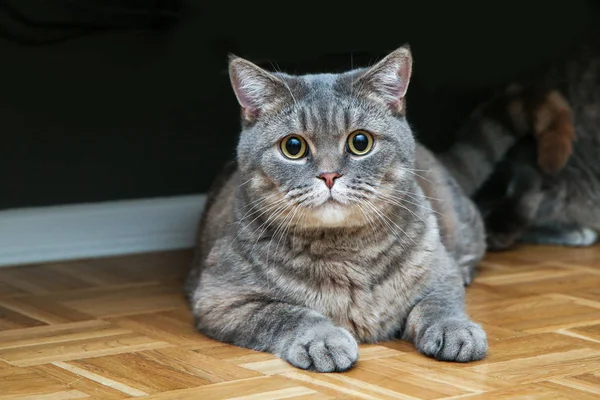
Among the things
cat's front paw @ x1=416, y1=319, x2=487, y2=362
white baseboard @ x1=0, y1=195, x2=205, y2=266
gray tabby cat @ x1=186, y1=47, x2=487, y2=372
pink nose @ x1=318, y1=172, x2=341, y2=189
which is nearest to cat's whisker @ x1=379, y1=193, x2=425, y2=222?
gray tabby cat @ x1=186, y1=47, x2=487, y2=372

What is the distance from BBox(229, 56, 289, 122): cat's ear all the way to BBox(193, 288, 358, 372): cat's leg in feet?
1.27

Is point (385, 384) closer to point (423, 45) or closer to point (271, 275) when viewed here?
point (271, 275)

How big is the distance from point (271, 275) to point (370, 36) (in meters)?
1.32

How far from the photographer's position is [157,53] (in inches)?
116

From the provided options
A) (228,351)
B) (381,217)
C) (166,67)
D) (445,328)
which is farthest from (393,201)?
(166,67)

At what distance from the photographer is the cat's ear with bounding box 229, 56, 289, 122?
1972 millimetres

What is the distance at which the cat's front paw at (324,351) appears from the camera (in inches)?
69.5

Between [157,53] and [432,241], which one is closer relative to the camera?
[432,241]

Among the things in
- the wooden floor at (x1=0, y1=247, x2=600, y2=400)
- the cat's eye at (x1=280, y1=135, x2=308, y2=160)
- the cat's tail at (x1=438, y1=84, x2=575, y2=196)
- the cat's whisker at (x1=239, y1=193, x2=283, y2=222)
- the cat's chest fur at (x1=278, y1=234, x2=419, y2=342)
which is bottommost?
the wooden floor at (x1=0, y1=247, x2=600, y2=400)

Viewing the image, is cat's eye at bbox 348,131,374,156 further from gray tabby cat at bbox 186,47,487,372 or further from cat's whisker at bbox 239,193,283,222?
cat's whisker at bbox 239,193,283,222

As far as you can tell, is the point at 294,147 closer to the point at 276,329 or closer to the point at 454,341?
the point at 276,329

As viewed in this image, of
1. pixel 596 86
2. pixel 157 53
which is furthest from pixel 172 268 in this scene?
pixel 596 86

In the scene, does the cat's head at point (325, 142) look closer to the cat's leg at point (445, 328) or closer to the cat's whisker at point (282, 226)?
the cat's whisker at point (282, 226)

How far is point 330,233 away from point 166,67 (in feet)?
3.92
